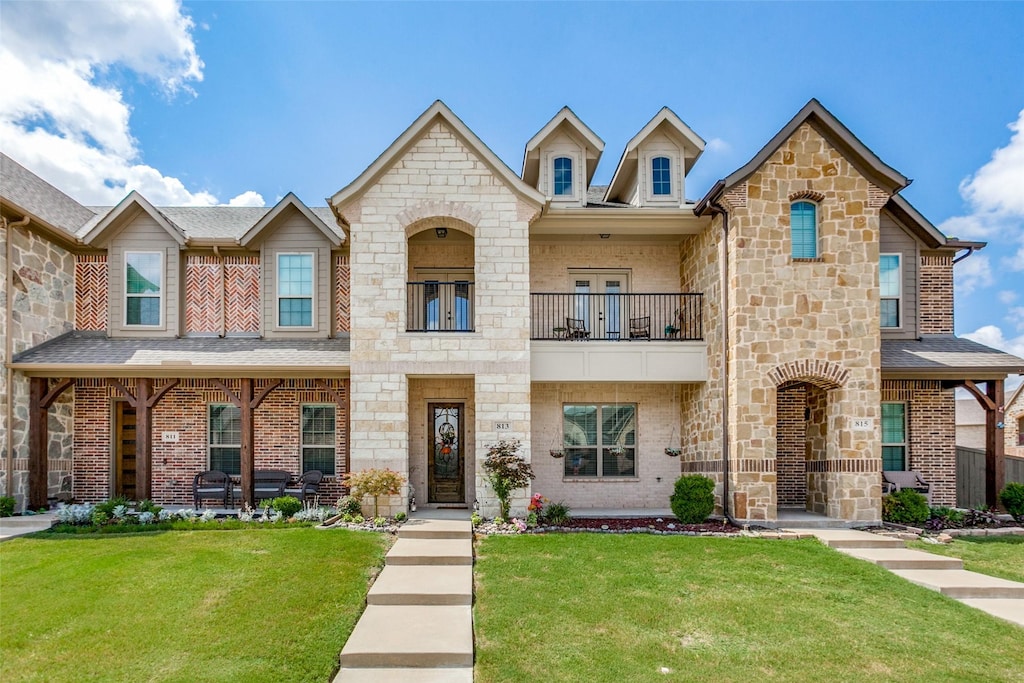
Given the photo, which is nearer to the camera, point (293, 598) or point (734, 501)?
point (293, 598)

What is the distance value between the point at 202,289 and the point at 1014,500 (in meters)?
17.5

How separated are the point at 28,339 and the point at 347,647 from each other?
10.7m

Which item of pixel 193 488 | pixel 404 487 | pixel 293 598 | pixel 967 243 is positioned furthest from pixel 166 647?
pixel 967 243

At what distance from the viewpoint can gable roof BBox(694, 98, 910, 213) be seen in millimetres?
11180

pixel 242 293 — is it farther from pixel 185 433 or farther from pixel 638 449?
pixel 638 449

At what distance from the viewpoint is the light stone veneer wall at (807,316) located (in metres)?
11.0

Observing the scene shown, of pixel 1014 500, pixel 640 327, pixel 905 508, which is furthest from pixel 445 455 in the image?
pixel 1014 500

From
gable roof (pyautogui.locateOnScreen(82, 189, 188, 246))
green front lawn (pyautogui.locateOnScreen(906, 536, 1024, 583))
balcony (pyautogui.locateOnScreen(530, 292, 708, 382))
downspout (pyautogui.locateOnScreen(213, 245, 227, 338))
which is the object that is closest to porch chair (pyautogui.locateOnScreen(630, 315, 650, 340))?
balcony (pyautogui.locateOnScreen(530, 292, 708, 382))

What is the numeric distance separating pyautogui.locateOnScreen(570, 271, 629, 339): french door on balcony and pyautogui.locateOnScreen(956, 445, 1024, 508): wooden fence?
9.11m

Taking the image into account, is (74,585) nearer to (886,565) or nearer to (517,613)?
(517,613)

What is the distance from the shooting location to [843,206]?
11.4 m

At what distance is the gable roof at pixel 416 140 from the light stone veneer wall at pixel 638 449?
4.26m

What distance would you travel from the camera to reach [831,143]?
37.5ft

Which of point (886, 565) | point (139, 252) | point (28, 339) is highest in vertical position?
point (139, 252)
